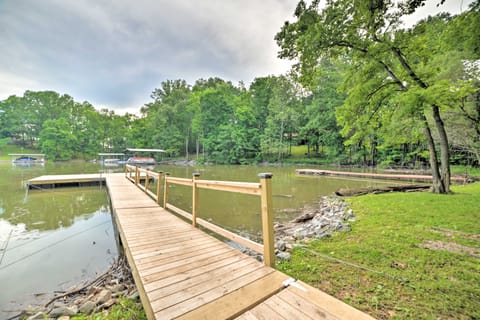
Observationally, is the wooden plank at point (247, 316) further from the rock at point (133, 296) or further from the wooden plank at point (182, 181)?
the wooden plank at point (182, 181)

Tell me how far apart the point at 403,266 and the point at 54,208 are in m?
10.4

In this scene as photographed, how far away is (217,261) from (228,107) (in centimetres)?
3553

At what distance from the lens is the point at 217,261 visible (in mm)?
2338

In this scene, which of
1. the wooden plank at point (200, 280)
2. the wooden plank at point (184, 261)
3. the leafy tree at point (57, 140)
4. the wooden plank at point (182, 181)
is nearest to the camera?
the wooden plank at point (200, 280)

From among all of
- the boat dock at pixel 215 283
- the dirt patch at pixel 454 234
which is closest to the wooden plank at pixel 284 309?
the boat dock at pixel 215 283

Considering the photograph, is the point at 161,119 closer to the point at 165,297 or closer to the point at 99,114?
the point at 99,114

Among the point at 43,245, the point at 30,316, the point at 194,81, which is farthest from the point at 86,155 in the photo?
the point at 30,316

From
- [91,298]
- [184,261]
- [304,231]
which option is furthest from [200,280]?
[304,231]

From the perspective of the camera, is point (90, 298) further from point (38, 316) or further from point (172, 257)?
point (172, 257)

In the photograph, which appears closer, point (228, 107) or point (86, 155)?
point (228, 107)

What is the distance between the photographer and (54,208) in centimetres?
726

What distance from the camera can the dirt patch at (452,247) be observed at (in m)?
2.73

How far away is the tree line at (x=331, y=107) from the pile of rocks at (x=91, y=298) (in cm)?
725

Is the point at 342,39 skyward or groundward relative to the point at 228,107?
groundward
